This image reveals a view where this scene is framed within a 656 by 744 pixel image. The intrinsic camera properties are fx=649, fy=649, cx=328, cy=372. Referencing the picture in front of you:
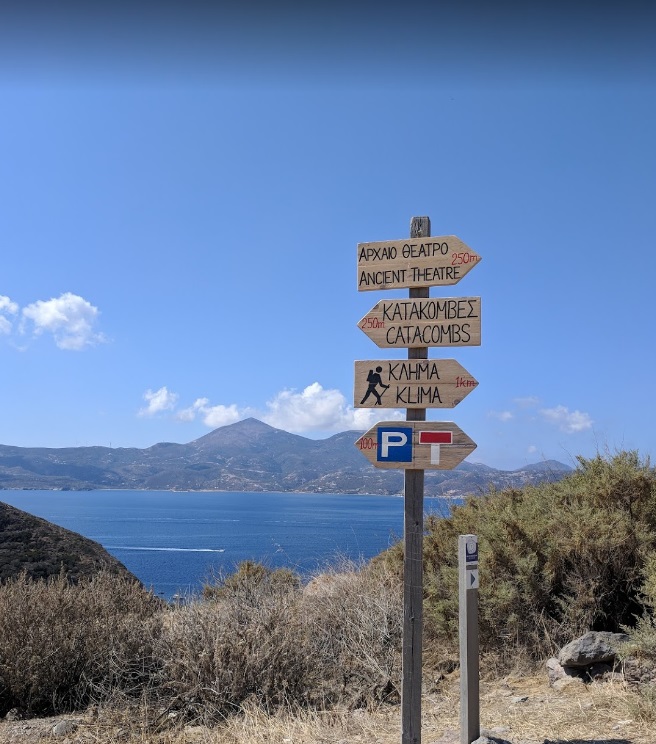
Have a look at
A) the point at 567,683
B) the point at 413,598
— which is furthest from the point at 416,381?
the point at 567,683

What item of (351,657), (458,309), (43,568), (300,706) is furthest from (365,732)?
(43,568)

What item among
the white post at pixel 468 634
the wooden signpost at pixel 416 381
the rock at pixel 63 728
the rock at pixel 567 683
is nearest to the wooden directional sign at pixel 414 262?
the wooden signpost at pixel 416 381

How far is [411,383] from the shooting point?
170 inches

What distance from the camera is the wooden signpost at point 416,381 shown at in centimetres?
417

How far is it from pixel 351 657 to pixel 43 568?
9842 millimetres

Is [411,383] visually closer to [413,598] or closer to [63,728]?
[413,598]

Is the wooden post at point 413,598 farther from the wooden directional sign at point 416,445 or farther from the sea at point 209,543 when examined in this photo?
the sea at point 209,543

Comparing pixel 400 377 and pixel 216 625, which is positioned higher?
pixel 400 377

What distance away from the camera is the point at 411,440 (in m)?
4.27

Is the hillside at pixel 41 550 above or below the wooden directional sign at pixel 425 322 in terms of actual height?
below

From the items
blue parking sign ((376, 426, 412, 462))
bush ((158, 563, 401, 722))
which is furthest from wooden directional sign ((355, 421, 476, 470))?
bush ((158, 563, 401, 722))

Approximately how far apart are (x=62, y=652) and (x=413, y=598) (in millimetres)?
3665

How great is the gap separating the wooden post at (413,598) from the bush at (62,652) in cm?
282

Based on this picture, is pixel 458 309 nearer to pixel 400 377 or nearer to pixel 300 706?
pixel 400 377
